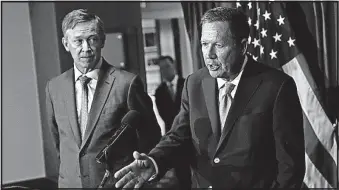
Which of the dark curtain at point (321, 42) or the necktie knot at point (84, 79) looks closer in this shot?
the necktie knot at point (84, 79)

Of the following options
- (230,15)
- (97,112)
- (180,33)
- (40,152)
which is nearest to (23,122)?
(40,152)

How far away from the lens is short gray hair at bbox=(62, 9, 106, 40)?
1.39 m

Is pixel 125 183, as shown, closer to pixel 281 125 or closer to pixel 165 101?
pixel 165 101

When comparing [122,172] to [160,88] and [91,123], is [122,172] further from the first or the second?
[160,88]

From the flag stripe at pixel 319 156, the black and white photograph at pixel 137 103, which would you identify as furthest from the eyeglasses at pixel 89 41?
the flag stripe at pixel 319 156

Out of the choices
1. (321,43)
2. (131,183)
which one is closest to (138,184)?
(131,183)

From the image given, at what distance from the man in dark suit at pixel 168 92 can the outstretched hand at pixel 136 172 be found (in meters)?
0.15

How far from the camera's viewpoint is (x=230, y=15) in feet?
4.68

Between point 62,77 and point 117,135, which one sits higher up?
point 62,77

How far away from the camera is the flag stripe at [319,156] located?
5.71ft

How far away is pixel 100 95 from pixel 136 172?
0.25 m

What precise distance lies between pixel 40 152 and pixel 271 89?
2.29 ft

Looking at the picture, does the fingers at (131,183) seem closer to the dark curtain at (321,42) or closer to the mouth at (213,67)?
the mouth at (213,67)

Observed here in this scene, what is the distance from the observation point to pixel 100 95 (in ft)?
4.69
